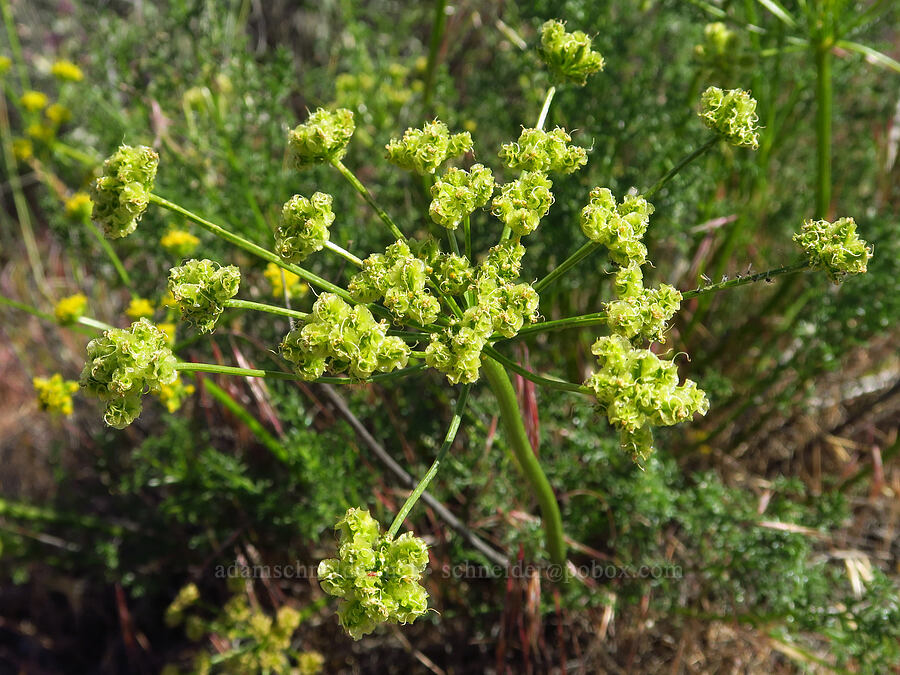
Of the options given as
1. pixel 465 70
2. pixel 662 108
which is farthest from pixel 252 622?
pixel 465 70

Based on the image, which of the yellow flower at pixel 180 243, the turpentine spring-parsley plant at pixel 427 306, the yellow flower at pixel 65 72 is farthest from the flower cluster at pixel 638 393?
the yellow flower at pixel 65 72

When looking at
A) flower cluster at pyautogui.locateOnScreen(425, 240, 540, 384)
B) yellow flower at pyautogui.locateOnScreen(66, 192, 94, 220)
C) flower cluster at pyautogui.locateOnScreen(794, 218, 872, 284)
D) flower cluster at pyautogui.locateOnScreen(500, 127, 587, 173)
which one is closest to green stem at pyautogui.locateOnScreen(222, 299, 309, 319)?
flower cluster at pyautogui.locateOnScreen(425, 240, 540, 384)

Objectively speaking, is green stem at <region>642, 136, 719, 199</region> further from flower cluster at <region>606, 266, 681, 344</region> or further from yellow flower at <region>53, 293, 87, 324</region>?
yellow flower at <region>53, 293, 87, 324</region>

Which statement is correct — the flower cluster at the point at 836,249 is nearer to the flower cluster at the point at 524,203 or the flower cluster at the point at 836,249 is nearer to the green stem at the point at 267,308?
the flower cluster at the point at 524,203

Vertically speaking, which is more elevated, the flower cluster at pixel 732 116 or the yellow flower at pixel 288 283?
the flower cluster at pixel 732 116

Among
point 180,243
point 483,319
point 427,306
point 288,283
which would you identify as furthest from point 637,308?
point 180,243

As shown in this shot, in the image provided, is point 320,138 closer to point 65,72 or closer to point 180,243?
Answer: point 180,243

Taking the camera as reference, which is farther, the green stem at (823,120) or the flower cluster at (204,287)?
the green stem at (823,120)
